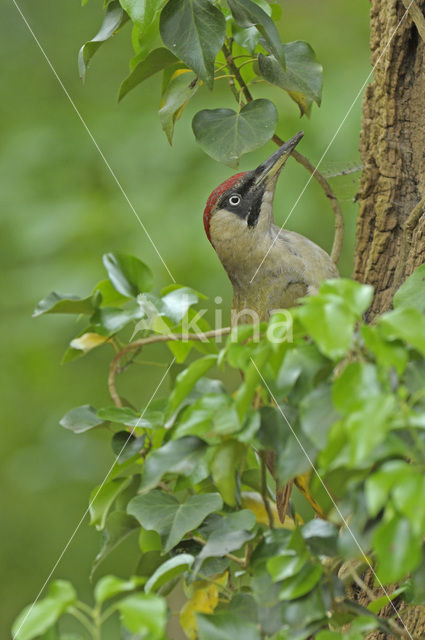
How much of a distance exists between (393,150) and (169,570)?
1.00m

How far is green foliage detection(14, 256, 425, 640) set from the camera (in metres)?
0.68

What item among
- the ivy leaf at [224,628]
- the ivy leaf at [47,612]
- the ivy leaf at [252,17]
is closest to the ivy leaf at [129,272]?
the ivy leaf at [252,17]

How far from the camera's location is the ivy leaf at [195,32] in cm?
128

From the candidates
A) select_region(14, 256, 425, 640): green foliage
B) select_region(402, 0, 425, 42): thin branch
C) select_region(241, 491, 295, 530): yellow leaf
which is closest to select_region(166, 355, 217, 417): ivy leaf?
select_region(14, 256, 425, 640): green foliage

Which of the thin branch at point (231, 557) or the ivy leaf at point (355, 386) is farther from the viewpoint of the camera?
the thin branch at point (231, 557)

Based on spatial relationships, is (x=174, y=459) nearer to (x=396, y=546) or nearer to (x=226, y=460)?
(x=226, y=460)

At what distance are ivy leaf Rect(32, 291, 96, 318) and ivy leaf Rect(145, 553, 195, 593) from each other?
0.46 m

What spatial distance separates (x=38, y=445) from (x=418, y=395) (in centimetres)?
262

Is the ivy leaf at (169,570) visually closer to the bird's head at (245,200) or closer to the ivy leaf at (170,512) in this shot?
the ivy leaf at (170,512)

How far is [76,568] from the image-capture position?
3.12 m

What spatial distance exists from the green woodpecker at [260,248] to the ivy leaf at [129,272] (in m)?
0.58

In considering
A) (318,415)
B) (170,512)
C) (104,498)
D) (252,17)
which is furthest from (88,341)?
(318,415)

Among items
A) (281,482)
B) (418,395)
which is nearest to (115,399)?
(281,482)

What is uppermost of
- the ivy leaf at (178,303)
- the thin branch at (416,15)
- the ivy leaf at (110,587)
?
the ivy leaf at (110,587)
